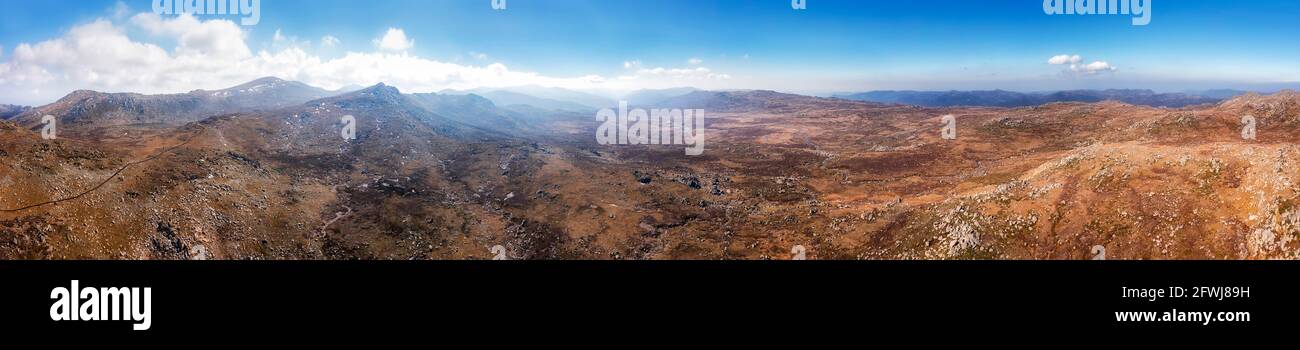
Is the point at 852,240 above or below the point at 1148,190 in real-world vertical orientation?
below

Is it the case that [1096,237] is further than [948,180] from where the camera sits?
No

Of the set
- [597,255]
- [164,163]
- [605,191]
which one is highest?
[164,163]

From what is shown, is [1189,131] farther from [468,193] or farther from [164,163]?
[164,163]
